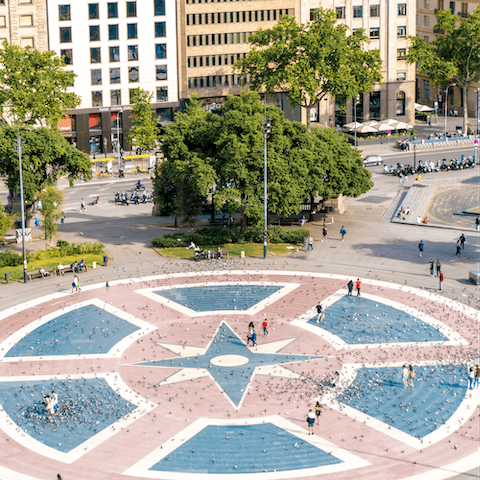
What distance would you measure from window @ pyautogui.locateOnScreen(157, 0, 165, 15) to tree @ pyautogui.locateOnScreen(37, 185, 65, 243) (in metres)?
59.7

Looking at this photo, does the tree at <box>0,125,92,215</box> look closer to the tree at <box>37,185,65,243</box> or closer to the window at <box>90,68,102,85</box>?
the tree at <box>37,185,65,243</box>

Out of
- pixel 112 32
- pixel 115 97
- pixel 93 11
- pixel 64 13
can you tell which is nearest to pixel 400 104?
pixel 115 97

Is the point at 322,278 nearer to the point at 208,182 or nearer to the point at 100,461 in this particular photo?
the point at 208,182

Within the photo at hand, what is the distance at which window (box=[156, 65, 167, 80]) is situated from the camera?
136 m

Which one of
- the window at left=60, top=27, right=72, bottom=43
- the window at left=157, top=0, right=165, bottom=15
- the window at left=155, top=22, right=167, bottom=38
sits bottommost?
the window at left=60, top=27, right=72, bottom=43

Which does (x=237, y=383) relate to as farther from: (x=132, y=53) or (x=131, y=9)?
(x=131, y=9)

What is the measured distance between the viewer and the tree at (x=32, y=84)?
101 m

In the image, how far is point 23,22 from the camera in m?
126

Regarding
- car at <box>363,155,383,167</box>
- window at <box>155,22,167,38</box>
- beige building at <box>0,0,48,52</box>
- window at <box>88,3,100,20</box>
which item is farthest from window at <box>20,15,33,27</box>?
car at <box>363,155,383,167</box>

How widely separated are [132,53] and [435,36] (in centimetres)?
6738

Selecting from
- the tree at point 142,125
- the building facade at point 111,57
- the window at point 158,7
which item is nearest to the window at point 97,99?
the building facade at point 111,57

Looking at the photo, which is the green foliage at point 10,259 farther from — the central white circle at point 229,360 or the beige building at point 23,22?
the beige building at point 23,22

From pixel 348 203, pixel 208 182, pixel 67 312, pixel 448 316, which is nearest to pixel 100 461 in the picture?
pixel 67 312

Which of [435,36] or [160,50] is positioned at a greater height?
[435,36]
